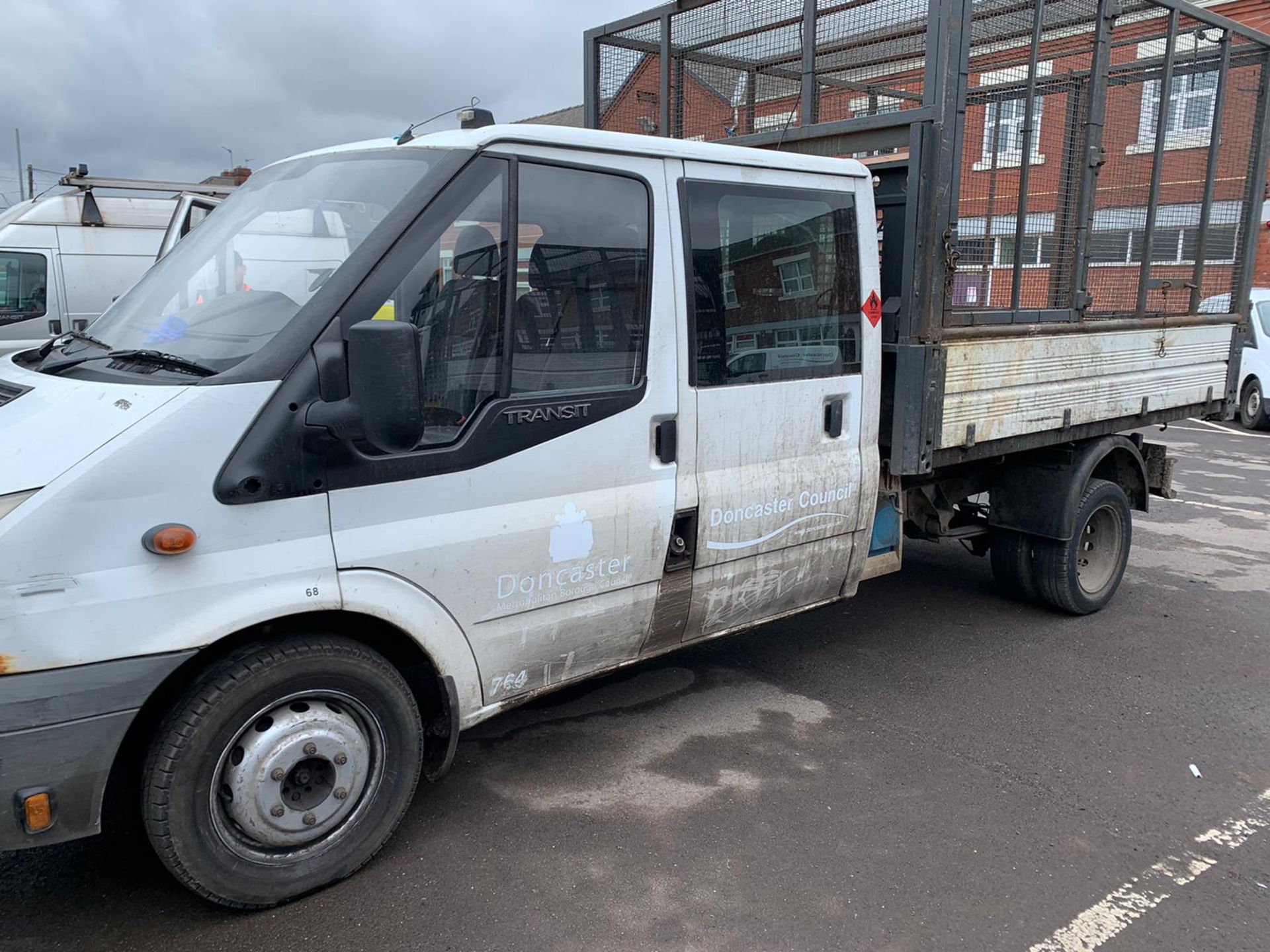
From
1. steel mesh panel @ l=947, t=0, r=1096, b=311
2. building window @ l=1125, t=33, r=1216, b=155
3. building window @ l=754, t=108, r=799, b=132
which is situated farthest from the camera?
building window @ l=1125, t=33, r=1216, b=155

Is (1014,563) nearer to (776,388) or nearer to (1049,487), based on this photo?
(1049,487)

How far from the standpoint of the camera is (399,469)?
282cm

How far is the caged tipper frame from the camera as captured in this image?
13.9ft

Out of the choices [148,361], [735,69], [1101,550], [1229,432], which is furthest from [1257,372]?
[148,361]

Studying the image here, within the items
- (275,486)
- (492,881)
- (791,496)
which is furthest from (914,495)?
(275,486)

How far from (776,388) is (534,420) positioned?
1.14m

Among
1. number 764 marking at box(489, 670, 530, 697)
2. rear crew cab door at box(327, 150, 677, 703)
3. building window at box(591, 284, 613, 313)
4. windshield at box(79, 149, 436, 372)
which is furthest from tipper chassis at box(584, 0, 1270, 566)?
windshield at box(79, 149, 436, 372)

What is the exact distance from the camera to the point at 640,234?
336 centimetres

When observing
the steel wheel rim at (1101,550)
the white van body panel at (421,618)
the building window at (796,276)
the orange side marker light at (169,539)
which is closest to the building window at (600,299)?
the building window at (796,276)

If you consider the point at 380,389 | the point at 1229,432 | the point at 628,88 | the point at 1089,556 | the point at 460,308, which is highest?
the point at 628,88

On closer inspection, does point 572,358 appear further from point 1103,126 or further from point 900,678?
point 1103,126

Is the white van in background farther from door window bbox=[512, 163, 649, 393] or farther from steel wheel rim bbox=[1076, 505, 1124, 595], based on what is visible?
steel wheel rim bbox=[1076, 505, 1124, 595]

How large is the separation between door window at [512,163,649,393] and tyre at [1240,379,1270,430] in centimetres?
1349

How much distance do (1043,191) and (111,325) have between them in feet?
14.8
